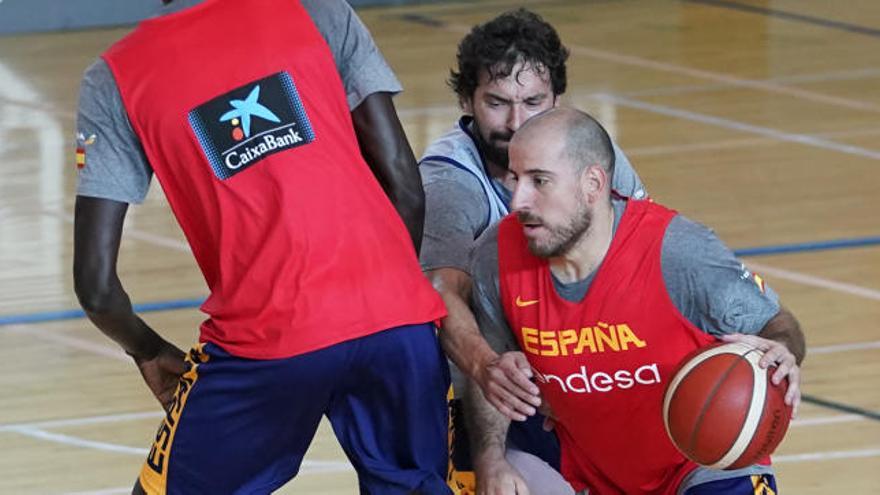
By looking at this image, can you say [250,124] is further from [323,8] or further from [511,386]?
[511,386]

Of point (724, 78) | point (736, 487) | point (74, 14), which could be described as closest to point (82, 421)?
point (736, 487)

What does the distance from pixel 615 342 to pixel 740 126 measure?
6613 mm

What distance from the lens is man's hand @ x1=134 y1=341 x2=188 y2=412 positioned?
4.25 m

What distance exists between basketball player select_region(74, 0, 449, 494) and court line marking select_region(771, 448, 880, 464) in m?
2.08

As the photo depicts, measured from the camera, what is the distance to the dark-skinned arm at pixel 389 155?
4113mm

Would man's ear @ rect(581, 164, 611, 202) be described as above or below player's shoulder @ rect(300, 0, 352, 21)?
below

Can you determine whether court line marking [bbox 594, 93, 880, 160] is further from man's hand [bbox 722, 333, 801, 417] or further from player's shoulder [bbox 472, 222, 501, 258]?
man's hand [bbox 722, 333, 801, 417]

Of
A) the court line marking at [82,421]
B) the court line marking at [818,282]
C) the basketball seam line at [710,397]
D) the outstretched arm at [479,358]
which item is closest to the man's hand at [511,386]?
the outstretched arm at [479,358]

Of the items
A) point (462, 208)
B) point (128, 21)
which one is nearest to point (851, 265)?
point (462, 208)

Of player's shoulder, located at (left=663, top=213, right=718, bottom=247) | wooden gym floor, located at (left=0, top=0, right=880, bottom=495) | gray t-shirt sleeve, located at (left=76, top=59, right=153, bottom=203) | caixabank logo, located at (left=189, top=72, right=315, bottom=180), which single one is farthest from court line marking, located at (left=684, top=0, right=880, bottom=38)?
gray t-shirt sleeve, located at (left=76, top=59, right=153, bottom=203)

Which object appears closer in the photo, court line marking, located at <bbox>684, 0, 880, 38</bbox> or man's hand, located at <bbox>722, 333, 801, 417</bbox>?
man's hand, located at <bbox>722, 333, 801, 417</bbox>

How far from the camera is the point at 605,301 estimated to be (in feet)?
14.0

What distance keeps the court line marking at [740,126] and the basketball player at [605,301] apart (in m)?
5.80

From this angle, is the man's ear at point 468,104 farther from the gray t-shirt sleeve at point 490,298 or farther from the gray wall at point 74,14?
the gray wall at point 74,14
